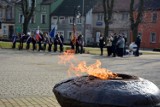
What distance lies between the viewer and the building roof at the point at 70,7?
72.8 m

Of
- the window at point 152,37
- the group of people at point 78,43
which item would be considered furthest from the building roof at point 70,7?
the group of people at point 78,43

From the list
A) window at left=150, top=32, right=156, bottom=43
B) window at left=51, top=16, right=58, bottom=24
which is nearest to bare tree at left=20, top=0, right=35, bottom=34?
window at left=150, top=32, right=156, bottom=43

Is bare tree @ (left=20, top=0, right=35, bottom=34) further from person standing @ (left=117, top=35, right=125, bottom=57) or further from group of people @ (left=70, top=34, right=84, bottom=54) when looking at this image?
person standing @ (left=117, top=35, right=125, bottom=57)

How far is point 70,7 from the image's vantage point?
7538 centimetres

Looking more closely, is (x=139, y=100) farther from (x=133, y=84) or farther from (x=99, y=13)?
(x=99, y=13)

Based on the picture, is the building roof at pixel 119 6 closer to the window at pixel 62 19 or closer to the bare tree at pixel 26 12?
the window at pixel 62 19

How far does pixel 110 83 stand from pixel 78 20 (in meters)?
67.4

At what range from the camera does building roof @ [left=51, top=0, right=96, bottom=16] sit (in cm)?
7275

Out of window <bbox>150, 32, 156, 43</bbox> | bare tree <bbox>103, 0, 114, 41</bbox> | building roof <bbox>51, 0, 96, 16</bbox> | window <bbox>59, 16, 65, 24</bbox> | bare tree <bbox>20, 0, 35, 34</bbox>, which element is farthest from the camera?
window <bbox>59, 16, 65, 24</bbox>

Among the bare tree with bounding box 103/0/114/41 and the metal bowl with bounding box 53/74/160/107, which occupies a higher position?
the bare tree with bounding box 103/0/114/41

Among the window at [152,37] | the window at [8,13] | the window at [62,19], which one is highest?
the window at [8,13]

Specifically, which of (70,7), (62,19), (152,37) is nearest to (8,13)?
(62,19)

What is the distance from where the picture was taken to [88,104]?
6.19 m

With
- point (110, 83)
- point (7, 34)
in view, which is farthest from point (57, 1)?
point (110, 83)
